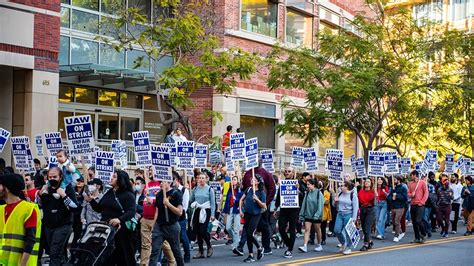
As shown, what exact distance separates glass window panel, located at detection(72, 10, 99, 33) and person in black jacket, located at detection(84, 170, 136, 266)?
52.8ft

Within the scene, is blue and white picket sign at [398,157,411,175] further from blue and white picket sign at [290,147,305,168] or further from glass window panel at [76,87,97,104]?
glass window panel at [76,87,97,104]

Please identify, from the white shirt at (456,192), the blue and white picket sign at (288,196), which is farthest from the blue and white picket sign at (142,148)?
the white shirt at (456,192)

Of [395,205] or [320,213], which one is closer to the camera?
[320,213]

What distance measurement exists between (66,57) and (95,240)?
16.5 m

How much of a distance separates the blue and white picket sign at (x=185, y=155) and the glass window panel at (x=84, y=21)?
10564 millimetres

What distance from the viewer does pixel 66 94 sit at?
27.0m

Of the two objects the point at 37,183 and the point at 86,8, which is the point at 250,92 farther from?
the point at 37,183

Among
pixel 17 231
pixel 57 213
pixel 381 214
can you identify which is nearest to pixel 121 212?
pixel 57 213

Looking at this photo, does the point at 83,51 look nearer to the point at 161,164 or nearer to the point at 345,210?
the point at 345,210

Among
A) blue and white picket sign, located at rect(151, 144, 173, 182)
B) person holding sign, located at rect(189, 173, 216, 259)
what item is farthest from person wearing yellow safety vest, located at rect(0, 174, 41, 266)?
person holding sign, located at rect(189, 173, 216, 259)

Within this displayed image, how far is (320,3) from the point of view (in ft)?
123

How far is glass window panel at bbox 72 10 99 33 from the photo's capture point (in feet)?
85.8

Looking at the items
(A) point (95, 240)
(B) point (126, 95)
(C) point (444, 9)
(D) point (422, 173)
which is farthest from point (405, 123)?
(C) point (444, 9)

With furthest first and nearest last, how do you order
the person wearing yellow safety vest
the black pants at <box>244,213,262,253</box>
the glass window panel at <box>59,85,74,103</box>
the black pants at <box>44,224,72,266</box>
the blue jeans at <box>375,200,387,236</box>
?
the glass window panel at <box>59,85,74,103</box>
the blue jeans at <box>375,200,387,236</box>
the black pants at <box>244,213,262,253</box>
the black pants at <box>44,224,72,266</box>
the person wearing yellow safety vest
